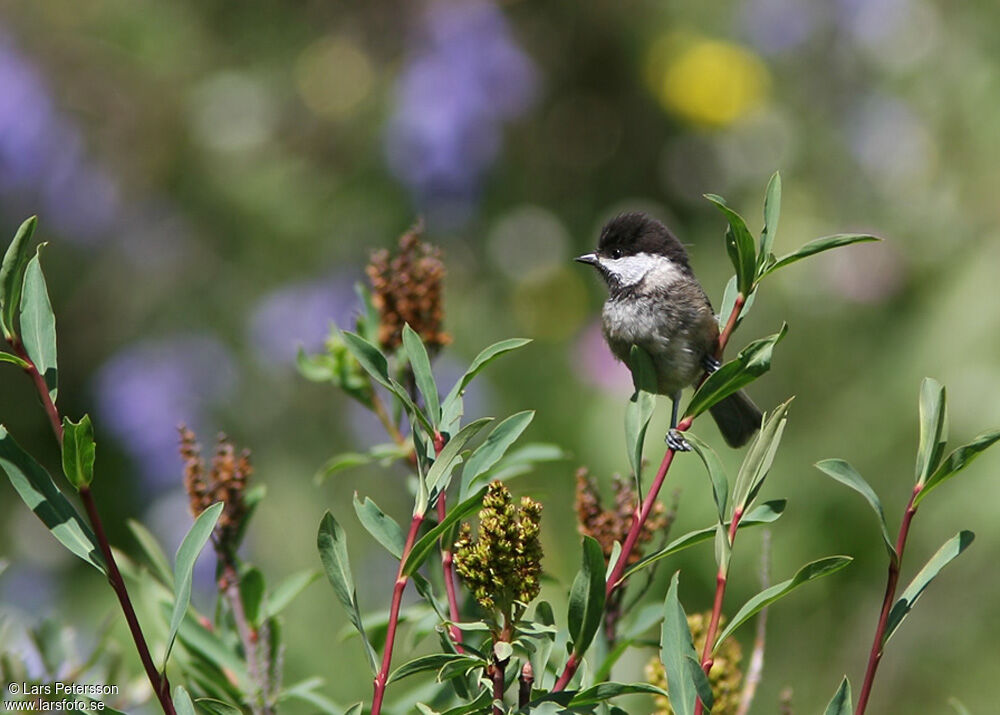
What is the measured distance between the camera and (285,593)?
1.16m

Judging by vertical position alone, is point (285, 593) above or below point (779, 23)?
below

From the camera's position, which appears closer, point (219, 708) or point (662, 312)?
point (219, 708)

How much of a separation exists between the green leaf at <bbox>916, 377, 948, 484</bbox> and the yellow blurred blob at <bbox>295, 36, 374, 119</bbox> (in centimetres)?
414

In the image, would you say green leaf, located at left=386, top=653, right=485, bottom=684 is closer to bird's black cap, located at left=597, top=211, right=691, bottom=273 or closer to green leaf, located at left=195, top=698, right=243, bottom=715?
green leaf, located at left=195, top=698, right=243, bottom=715

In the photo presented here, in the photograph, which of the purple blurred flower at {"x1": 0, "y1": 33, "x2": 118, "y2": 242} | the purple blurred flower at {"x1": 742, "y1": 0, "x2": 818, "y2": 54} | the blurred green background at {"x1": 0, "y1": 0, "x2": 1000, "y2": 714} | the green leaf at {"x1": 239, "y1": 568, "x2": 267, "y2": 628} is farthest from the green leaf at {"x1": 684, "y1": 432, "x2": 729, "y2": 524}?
the purple blurred flower at {"x1": 742, "y1": 0, "x2": 818, "y2": 54}

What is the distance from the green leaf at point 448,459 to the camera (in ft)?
2.65

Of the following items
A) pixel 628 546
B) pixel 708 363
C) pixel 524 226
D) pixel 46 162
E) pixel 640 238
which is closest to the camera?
pixel 628 546

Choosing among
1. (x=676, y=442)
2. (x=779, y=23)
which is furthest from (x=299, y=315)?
(x=676, y=442)

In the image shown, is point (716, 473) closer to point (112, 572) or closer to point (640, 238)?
point (112, 572)

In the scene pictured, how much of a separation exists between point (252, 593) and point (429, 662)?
37 cm

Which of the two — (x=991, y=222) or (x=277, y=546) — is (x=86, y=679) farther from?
(x=991, y=222)

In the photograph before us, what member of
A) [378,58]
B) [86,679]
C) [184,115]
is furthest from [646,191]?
[86,679]

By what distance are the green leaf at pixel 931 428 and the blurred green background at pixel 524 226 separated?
7.52ft

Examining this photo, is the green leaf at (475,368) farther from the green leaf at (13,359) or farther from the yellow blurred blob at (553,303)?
the yellow blurred blob at (553,303)
